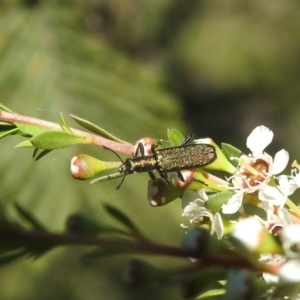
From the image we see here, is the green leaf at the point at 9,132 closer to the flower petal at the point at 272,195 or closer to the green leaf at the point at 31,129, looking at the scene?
the green leaf at the point at 31,129

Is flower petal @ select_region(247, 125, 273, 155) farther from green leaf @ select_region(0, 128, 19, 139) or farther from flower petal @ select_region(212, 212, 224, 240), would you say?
green leaf @ select_region(0, 128, 19, 139)

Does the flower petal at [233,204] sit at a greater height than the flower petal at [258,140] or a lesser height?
lesser

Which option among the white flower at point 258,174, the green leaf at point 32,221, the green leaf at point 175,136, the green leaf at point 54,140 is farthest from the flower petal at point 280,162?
the green leaf at point 32,221

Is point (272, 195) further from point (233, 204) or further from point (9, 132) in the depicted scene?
point (9, 132)

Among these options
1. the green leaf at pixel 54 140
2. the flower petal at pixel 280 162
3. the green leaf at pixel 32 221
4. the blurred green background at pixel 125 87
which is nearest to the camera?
the green leaf at pixel 32 221

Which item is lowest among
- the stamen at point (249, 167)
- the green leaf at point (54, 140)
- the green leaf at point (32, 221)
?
the green leaf at point (32, 221)

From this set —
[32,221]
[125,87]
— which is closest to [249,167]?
[32,221]

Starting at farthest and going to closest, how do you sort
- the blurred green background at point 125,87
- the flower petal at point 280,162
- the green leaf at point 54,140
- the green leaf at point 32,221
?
the blurred green background at point 125,87 → the flower petal at point 280,162 → the green leaf at point 54,140 → the green leaf at point 32,221

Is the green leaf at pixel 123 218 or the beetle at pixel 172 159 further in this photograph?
the beetle at pixel 172 159
